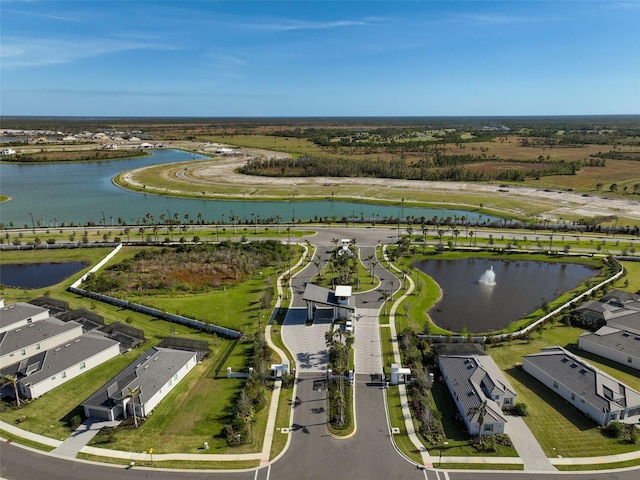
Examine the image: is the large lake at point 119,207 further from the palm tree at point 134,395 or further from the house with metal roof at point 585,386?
the palm tree at point 134,395

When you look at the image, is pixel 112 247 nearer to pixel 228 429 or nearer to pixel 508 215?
pixel 228 429

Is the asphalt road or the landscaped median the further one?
the landscaped median

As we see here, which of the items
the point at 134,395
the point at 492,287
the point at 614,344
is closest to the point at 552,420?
the point at 614,344

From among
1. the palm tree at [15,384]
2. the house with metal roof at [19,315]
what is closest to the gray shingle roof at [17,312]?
the house with metal roof at [19,315]

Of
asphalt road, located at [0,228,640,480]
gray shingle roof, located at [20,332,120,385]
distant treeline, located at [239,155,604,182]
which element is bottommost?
asphalt road, located at [0,228,640,480]

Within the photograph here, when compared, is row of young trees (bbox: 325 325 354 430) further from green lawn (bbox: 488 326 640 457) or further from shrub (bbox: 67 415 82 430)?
shrub (bbox: 67 415 82 430)

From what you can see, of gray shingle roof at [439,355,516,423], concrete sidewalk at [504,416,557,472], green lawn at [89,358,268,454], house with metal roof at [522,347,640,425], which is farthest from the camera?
house with metal roof at [522,347,640,425]

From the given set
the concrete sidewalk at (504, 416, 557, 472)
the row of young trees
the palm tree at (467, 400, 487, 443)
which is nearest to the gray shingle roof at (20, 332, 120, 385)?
the row of young trees
